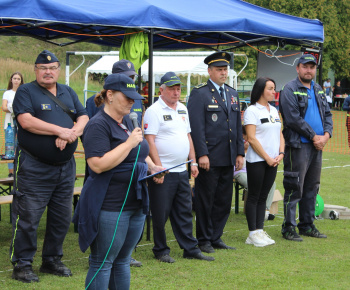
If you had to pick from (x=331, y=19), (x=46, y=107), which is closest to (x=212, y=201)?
(x=46, y=107)

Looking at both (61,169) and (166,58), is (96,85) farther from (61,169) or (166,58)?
(61,169)

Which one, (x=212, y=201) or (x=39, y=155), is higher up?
(x=39, y=155)

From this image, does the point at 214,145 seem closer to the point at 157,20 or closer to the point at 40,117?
the point at 157,20

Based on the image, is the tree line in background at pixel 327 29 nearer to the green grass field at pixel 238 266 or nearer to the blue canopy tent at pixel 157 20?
the blue canopy tent at pixel 157 20

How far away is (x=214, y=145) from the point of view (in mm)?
6285

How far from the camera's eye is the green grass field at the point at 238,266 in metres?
5.20

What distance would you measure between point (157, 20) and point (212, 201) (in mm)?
2051

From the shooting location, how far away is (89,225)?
12.2 feet

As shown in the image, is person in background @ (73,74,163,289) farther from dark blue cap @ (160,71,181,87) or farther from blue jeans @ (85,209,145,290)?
dark blue cap @ (160,71,181,87)

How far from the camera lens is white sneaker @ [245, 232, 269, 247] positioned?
6641mm

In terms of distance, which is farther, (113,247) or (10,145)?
(10,145)

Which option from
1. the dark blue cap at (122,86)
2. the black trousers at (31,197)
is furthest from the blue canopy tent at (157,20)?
the dark blue cap at (122,86)

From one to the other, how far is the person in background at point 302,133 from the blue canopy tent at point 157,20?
88 cm

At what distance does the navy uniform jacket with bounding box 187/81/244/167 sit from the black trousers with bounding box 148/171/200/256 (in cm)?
47
